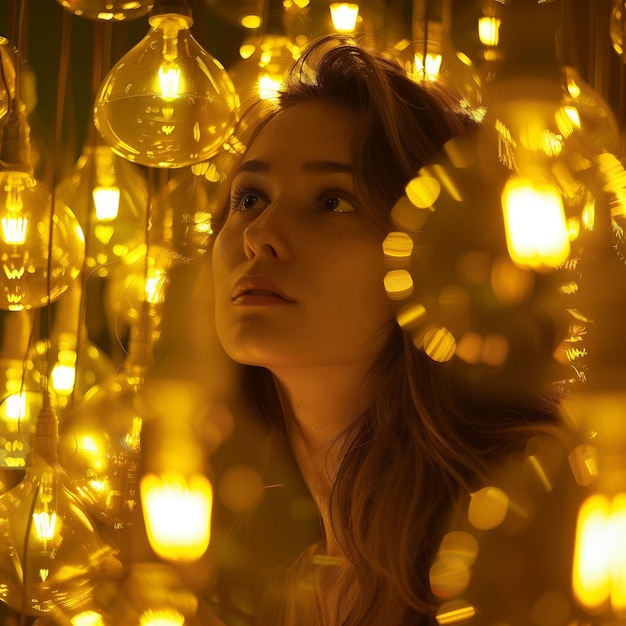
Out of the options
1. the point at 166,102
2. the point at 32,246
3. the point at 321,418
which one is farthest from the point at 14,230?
the point at 321,418

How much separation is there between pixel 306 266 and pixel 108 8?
287 mm

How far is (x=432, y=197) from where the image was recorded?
0.80 meters

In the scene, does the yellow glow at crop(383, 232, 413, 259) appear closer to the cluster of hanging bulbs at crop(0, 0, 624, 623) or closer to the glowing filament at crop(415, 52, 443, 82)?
the cluster of hanging bulbs at crop(0, 0, 624, 623)

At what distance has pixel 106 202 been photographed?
1.09m

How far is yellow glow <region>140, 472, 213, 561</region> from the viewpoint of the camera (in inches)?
35.3

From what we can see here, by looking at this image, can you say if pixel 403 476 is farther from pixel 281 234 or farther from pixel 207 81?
pixel 207 81

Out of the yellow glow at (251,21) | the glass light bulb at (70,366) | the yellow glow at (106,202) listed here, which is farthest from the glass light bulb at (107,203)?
the yellow glow at (251,21)

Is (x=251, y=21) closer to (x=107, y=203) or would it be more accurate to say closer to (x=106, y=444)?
(x=107, y=203)

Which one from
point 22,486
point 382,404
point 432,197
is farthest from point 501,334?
point 22,486

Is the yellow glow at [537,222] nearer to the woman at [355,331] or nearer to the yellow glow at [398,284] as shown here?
the yellow glow at [398,284]

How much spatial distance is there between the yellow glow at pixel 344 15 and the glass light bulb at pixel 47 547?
1.73ft

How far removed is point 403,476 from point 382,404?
8 centimetres

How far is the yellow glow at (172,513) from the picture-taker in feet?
2.94

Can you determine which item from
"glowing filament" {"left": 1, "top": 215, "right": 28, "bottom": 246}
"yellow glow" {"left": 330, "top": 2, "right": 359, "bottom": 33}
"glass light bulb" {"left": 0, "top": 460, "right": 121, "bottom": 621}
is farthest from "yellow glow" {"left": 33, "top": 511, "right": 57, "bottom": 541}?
"yellow glow" {"left": 330, "top": 2, "right": 359, "bottom": 33}
